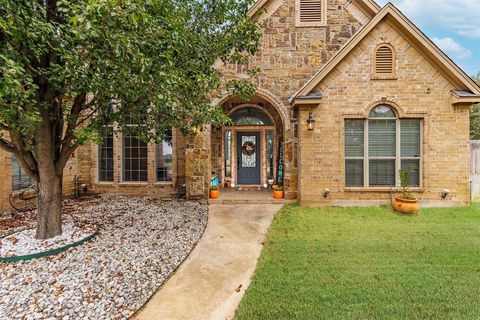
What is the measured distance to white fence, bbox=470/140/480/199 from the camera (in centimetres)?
777

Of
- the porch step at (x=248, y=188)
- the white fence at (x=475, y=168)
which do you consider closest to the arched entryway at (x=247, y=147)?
the porch step at (x=248, y=188)

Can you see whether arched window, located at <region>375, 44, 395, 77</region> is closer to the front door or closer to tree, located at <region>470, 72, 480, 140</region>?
the front door

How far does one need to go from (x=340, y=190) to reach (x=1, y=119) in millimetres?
7760

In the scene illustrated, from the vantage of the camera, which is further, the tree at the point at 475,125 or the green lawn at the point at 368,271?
the tree at the point at 475,125

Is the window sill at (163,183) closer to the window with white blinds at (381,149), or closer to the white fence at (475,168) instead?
the window with white blinds at (381,149)

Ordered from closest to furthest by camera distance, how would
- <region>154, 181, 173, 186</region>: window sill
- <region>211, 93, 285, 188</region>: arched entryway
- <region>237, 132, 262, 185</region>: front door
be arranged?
1. <region>154, 181, 173, 186</region>: window sill
2. <region>211, 93, 285, 188</region>: arched entryway
3. <region>237, 132, 262, 185</region>: front door

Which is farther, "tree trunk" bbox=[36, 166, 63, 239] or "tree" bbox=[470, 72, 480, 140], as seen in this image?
"tree" bbox=[470, 72, 480, 140]

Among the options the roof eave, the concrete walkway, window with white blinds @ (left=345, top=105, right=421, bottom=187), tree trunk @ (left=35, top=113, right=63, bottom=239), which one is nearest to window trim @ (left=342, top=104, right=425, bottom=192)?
window with white blinds @ (left=345, top=105, right=421, bottom=187)

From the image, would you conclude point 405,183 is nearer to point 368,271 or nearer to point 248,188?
point 368,271

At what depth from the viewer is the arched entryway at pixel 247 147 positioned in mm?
9977

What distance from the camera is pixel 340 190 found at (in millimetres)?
7285

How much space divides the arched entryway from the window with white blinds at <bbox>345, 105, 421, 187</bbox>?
320 centimetres

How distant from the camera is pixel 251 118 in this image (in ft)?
33.1

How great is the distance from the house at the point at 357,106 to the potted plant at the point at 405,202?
1.85 ft
